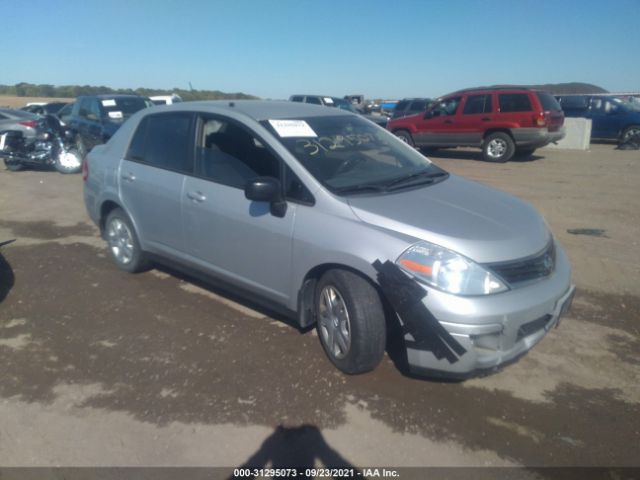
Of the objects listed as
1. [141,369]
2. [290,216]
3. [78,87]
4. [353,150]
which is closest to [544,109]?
[353,150]

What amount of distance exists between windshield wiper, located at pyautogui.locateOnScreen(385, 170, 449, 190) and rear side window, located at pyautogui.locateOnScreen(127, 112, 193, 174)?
173 cm

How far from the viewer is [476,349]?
2865 mm

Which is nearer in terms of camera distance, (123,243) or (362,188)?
(362,188)

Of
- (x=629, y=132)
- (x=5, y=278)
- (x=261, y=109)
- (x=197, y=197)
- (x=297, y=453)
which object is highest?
(x=261, y=109)

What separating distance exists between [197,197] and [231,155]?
17.7 inches

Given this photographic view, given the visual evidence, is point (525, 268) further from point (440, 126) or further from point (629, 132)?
point (629, 132)

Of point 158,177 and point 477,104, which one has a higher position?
point 477,104

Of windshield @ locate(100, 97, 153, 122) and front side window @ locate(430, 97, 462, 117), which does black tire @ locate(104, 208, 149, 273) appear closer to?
windshield @ locate(100, 97, 153, 122)


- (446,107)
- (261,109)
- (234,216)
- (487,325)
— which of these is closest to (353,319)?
(487,325)

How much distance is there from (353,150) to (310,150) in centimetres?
46

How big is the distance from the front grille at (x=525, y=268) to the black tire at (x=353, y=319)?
0.76 m

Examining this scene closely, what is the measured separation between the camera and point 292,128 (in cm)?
387

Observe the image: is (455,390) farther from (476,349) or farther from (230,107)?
(230,107)

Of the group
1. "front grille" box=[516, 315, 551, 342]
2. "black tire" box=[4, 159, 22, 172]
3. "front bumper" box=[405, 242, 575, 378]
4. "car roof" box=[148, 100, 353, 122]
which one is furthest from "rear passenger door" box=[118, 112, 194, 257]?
"black tire" box=[4, 159, 22, 172]
